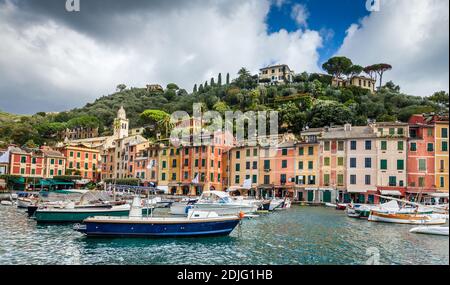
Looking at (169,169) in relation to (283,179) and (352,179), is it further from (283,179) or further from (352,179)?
(352,179)

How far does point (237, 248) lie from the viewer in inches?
621

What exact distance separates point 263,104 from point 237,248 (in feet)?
196

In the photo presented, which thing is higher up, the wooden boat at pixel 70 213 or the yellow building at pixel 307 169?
the yellow building at pixel 307 169

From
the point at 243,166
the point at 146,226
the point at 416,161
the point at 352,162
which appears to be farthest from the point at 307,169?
the point at 146,226

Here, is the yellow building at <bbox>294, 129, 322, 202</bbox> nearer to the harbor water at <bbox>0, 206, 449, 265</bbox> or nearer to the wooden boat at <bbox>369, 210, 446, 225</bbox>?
the wooden boat at <bbox>369, 210, 446, 225</bbox>

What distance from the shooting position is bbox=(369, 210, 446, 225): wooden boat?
2453 cm

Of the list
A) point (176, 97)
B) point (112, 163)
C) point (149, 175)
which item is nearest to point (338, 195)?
point (149, 175)

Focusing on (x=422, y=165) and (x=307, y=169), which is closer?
(x=422, y=165)

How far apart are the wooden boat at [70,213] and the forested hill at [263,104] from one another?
21.7 metres

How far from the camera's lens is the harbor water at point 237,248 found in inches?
503

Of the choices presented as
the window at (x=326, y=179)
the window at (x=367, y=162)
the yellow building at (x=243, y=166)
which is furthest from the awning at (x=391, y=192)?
the yellow building at (x=243, y=166)

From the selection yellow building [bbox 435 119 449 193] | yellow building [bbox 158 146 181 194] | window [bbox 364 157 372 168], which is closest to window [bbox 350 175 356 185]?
window [bbox 364 157 372 168]

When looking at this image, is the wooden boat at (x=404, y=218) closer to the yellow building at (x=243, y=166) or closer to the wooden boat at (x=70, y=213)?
the wooden boat at (x=70, y=213)
